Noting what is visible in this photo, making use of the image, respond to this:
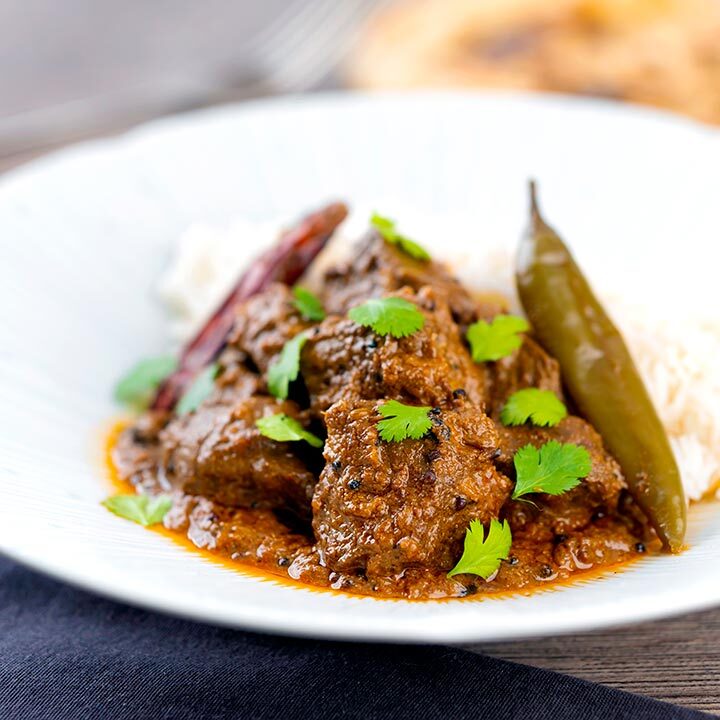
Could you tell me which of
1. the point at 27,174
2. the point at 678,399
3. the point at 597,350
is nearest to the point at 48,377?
the point at 27,174

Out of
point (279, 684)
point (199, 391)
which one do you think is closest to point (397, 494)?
point (279, 684)

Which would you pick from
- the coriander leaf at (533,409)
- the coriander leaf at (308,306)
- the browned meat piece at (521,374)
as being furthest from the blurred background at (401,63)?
the coriander leaf at (533,409)

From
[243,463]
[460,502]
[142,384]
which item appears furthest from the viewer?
[142,384]

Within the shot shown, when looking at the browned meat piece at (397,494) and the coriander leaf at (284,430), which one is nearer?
the browned meat piece at (397,494)

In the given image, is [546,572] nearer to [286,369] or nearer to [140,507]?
[286,369]

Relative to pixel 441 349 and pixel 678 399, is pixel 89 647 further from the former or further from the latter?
pixel 678 399

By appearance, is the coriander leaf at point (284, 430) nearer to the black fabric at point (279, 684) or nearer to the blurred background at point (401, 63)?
the black fabric at point (279, 684)
